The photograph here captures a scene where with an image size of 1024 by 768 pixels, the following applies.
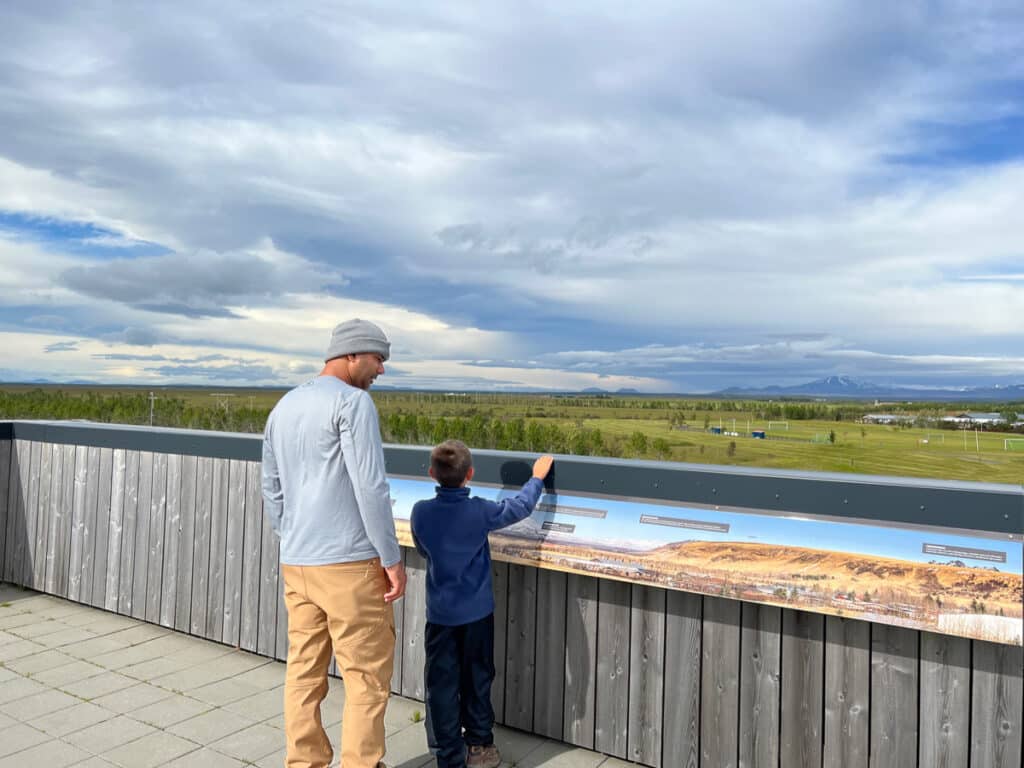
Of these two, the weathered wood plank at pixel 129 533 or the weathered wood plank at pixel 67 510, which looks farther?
the weathered wood plank at pixel 67 510

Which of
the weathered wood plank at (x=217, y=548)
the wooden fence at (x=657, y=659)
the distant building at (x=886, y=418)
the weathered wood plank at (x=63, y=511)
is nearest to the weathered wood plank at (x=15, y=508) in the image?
the weathered wood plank at (x=63, y=511)

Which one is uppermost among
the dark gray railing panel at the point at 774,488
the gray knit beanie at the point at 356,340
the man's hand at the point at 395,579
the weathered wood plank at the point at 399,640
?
the gray knit beanie at the point at 356,340

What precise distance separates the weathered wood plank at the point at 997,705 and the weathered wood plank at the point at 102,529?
4755mm

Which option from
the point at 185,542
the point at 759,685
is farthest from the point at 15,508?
the point at 759,685

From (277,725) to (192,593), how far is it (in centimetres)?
148

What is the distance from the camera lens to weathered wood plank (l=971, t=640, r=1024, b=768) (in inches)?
92.4

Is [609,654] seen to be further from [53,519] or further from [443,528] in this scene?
[53,519]

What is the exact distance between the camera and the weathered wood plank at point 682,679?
2.86 metres

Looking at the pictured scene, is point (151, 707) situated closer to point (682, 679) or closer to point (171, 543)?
point (171, 543)

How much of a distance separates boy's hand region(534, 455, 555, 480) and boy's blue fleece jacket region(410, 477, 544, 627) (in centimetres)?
16

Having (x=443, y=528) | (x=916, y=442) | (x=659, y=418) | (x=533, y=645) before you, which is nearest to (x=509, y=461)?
(x=443, y=528)

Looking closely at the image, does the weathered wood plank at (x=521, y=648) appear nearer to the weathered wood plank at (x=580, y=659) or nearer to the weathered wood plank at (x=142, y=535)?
the weathered wood plank at (x=580, y=659)

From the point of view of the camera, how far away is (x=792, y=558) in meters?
2.52

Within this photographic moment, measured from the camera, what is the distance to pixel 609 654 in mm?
3068
